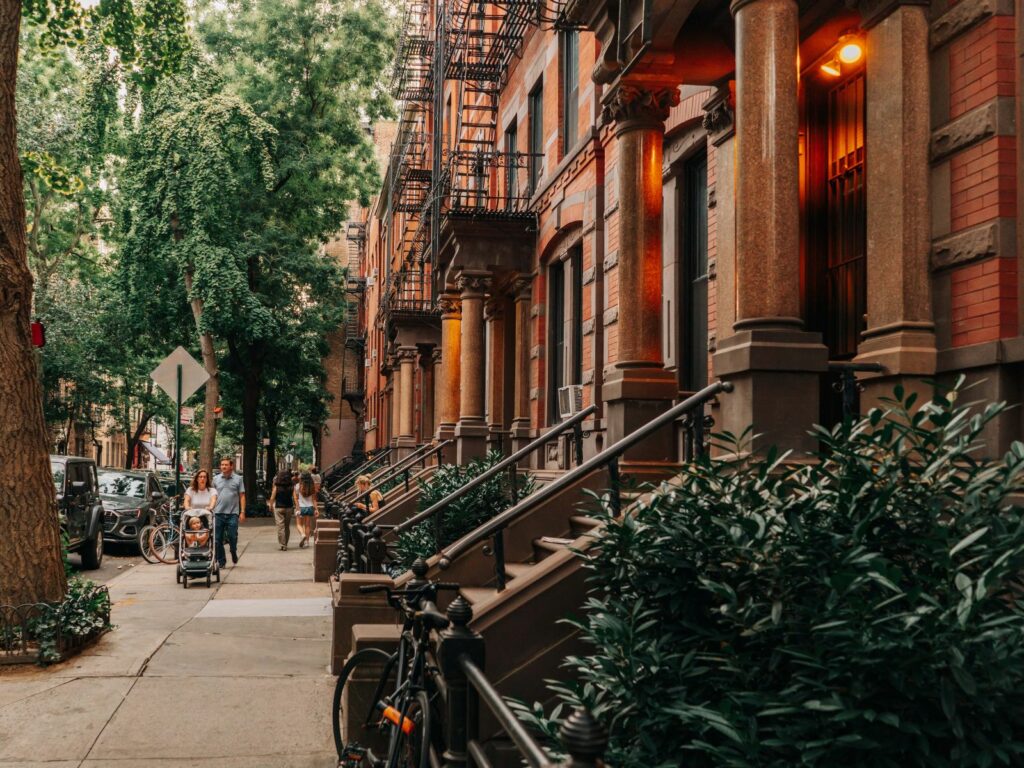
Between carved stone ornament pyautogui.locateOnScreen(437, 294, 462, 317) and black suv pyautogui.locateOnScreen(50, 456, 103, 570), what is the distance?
23.2 feet

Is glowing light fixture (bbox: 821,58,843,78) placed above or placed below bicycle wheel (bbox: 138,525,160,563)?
above

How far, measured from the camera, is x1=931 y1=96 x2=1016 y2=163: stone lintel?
18.5ft

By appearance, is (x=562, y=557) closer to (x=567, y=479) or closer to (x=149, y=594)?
(x=567, y=479)

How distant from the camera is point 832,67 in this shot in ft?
26.8

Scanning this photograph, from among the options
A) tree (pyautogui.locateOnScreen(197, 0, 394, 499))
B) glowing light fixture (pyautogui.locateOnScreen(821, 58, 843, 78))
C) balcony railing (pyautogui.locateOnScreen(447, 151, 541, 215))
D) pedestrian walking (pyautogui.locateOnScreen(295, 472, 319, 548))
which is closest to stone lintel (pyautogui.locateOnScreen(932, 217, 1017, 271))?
glowing light fixture (pyautogui.locateOnScreen(821, 58, 843, 78))

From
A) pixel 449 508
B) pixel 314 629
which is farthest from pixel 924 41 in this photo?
pixel 314 629

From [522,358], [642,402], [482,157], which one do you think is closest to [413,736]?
[642,402]

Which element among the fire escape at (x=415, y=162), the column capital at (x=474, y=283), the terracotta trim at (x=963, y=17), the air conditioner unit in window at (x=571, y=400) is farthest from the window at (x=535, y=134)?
the terracotta trim at (x=963, y=17)

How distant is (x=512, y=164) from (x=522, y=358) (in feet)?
11.7

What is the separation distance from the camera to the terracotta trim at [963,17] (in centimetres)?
571

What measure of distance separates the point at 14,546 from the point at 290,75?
87.1 ft

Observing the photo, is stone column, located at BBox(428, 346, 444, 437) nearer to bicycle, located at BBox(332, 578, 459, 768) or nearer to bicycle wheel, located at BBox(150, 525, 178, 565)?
bicycle wheel, located at BBox(150, 525, 178, 565)

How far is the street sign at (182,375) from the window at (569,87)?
244 inches

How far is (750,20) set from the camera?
21.8 ft
